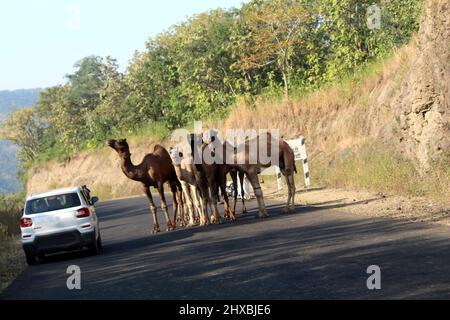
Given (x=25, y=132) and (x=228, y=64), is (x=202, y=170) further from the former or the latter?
(x=25, y=132)

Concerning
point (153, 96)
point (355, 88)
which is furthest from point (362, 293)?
point (153, 96)

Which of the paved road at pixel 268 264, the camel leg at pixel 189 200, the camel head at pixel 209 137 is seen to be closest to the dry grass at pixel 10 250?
the paved road at pixel 268 264

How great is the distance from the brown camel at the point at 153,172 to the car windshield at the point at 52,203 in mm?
2906

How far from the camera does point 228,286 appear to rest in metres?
11.4

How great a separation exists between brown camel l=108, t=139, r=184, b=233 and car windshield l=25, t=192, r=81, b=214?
291 centimetres

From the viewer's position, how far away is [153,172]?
2233 cm

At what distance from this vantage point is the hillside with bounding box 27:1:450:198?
879 inches

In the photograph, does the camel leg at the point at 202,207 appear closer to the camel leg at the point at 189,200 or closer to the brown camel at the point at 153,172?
the camel leg at the point at 189,200

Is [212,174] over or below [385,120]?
below

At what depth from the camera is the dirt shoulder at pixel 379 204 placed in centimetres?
1778

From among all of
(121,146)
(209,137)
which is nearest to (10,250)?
(121,146)

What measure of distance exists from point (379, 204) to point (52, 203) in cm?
815

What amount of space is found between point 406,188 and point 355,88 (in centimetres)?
1658

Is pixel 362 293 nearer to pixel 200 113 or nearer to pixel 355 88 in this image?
pixel 355 88
